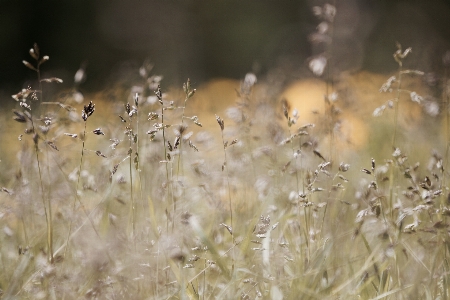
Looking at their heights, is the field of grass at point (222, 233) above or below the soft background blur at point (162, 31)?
below

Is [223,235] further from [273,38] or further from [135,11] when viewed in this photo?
[135,11]

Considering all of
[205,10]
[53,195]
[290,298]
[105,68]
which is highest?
[205,10]

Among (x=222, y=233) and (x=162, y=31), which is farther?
(x=162, y=31)

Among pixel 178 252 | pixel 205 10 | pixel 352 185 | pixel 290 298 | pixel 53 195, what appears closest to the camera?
pixel 178 252

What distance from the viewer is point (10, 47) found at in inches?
249

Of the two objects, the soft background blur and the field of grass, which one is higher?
the soft background blur

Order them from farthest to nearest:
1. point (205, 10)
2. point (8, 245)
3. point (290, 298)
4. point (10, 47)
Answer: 1. point (205, 10)
2. point (10, 47)
3. point (8, 245)
4. point (290, 298)

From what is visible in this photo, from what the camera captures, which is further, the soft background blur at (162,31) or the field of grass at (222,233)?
the soft background blur at (162,31)

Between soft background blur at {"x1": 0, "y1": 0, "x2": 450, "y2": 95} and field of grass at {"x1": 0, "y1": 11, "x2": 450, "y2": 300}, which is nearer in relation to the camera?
field of grass at {"x1": 0, "y1": 11, "x2": 450, "y2": 300}

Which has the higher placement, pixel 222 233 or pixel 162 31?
pixel 162 31

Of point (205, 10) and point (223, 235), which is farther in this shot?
point (205, 10)

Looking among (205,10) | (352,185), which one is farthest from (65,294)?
(205,10)

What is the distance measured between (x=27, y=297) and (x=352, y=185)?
109 cm

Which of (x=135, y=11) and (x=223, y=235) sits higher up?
(x=135, y=11)
